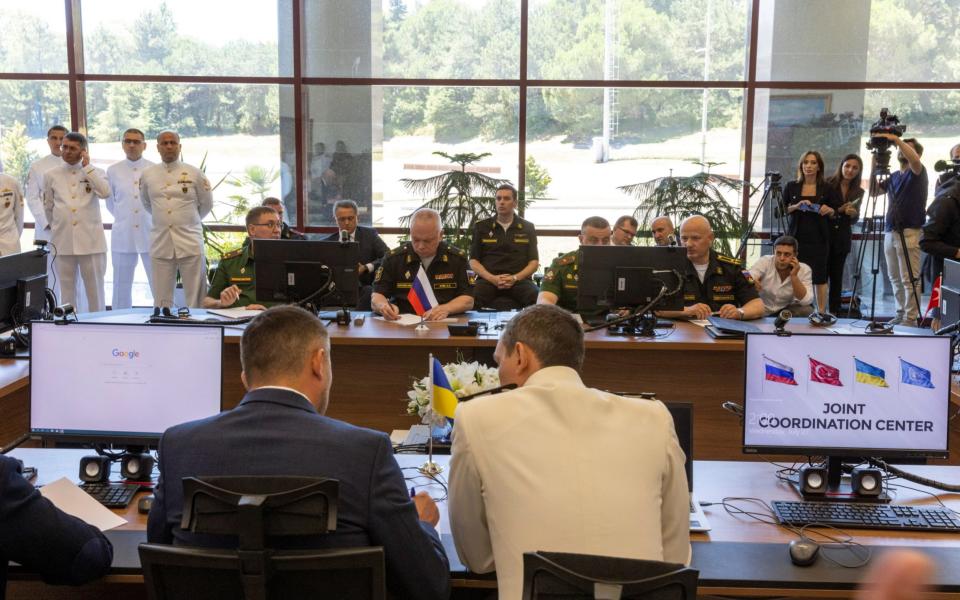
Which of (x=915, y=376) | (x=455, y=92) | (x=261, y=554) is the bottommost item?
(x=261, y=554)

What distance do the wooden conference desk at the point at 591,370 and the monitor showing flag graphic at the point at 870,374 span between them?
1.76 metres

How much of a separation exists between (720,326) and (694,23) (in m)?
4.52

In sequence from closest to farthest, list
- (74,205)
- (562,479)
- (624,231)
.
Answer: (562,479) < (624,231) < (74,205)

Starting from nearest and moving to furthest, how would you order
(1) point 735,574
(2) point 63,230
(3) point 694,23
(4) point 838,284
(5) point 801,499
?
(1) point 735,574 < (5) point 801,499 < (2) point 63,230 < (4) point 838,284 < (3) point 694,23

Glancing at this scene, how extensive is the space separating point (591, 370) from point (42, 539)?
2.95m

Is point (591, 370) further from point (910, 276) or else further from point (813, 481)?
point (910, 276)

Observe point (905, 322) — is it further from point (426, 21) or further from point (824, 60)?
point (426, 21)

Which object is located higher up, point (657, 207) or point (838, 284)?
point (657, 207)

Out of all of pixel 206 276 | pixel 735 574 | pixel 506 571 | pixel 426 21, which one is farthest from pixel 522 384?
pixel 426 21

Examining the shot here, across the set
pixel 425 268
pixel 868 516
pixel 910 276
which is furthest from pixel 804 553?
pixel 910 276

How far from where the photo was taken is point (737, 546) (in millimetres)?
2236

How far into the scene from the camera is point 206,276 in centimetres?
744

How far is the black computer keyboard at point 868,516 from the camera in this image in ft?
7.72

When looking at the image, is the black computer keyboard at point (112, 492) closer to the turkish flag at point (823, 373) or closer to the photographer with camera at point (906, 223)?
the turkish flag at point (823, 373)
